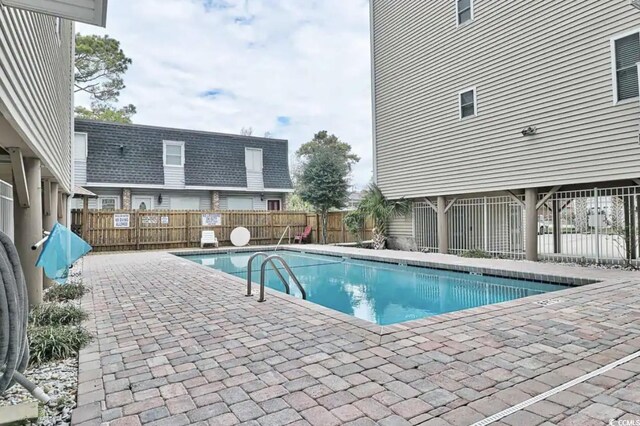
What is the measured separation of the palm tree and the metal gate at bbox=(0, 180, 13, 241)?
1103 cm

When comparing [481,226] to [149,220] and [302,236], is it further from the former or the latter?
[149,220]

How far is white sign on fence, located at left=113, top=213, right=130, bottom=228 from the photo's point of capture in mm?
14227

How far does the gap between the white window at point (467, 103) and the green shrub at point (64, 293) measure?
1006 cm

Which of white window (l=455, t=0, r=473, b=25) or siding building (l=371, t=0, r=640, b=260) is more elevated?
white window (l=455, t=0, r=473, b=25)

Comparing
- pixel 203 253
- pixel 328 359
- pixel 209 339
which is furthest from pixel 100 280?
pixel 203 253

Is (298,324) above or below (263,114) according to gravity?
below

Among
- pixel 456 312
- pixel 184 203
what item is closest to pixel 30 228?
pixel 456 312

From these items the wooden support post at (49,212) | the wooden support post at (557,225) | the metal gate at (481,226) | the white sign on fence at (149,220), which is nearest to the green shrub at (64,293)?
the wooden support post at (49,212)

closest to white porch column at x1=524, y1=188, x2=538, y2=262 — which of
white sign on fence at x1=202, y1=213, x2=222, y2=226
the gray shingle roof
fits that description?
white sign on fence at x1=202, y1=213, x2=222, y2=226

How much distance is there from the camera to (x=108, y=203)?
54.2 ft

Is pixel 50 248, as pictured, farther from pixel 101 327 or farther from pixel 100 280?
pixel 100 280

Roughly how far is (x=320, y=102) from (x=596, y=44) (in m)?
20.6

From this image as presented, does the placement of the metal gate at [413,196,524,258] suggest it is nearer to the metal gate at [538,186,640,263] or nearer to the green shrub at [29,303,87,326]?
the metal gate at [538,186,640,263]

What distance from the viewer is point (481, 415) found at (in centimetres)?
220
